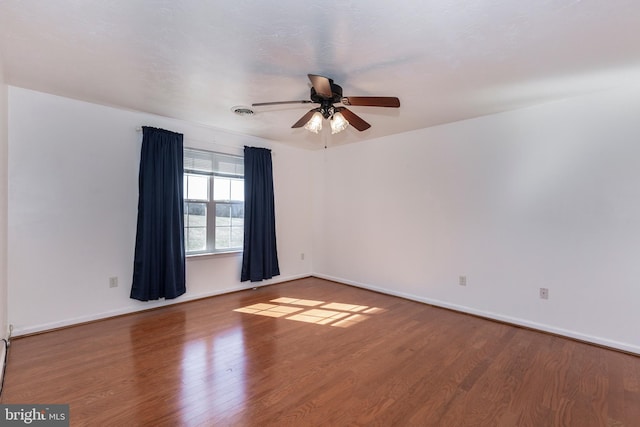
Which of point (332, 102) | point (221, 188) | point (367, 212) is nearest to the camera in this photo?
point (332, 102)

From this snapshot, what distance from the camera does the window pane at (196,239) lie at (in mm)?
4102

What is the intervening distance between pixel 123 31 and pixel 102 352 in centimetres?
261

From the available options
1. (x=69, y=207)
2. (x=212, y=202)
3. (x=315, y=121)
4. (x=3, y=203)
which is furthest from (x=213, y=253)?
(x=315, y=121)

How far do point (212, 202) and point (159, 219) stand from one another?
2.69 ft

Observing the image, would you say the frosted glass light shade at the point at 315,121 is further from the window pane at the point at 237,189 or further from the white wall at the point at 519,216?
the window pane at the point at 237,189

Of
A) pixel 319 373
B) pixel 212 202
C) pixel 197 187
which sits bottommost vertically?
pixel 319 373

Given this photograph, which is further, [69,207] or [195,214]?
[195,214]

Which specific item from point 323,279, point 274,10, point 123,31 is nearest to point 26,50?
point 123,31

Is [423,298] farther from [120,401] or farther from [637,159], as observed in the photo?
[120,401]

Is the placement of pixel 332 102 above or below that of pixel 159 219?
above

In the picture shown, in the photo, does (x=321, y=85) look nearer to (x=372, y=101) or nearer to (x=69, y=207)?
(x=372, y=101)

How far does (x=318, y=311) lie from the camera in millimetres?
3760

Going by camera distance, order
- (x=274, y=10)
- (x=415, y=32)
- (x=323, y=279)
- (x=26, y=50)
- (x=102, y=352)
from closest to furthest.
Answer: (x=274, y=10) → (x=415, y=32) → (x=26, y=50) → (x=102, y=352) → (x=323, y=279)

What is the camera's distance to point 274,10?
1701 mm
